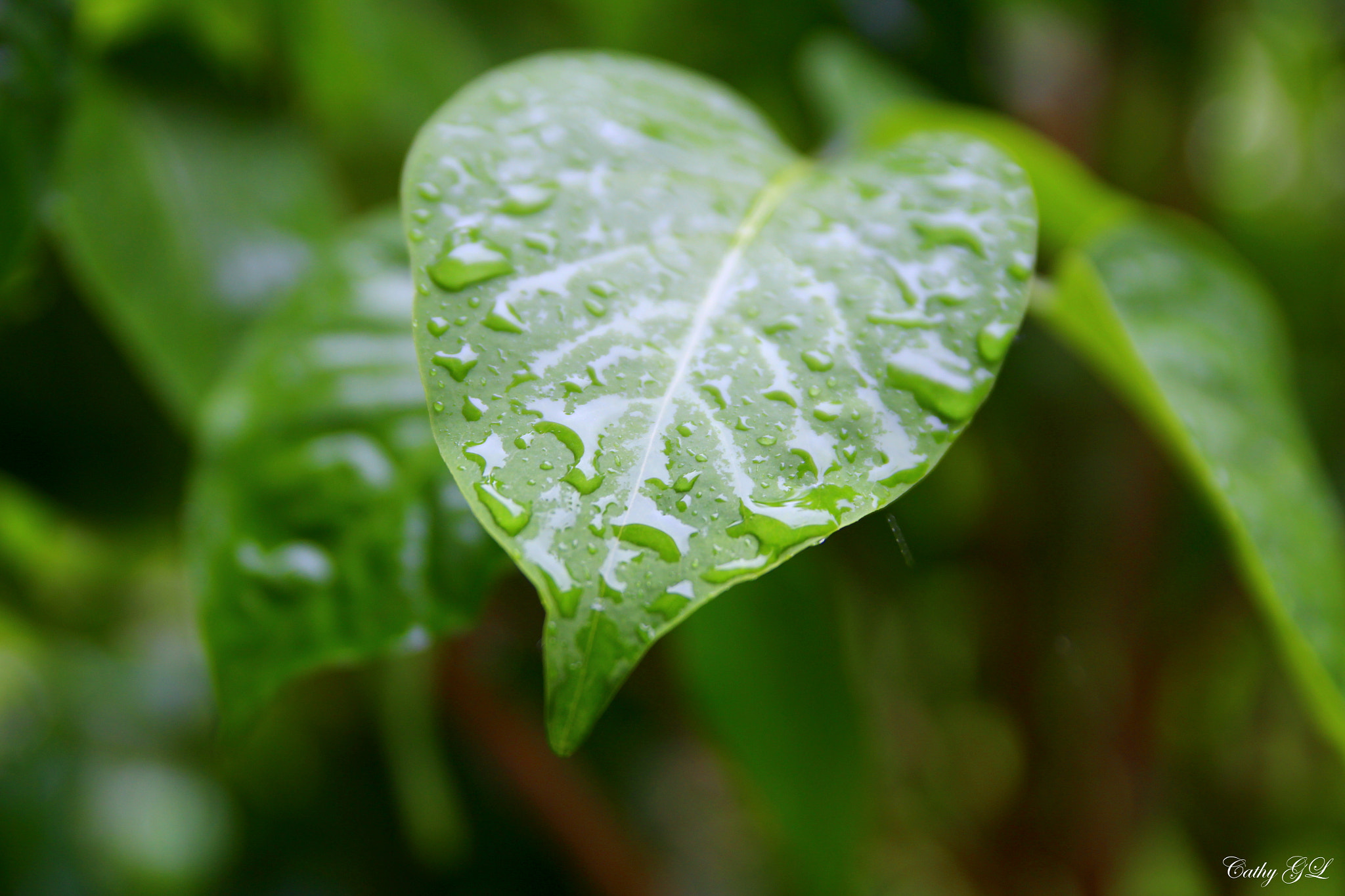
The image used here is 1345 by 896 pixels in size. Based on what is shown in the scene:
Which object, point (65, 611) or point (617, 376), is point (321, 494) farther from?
point (65, 611)

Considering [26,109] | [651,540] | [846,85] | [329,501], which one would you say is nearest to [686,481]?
[651,540]

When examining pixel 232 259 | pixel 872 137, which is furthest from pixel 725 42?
pixel 232 259

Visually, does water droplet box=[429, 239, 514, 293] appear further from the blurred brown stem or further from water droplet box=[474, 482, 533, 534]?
the blurred brown stem

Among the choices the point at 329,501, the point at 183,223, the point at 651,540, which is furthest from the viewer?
the point at 183,223

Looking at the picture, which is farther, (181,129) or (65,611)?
(65,611)

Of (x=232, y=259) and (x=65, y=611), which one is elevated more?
(x=232, y=259)

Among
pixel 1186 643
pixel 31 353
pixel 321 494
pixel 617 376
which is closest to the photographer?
pixel 617 376

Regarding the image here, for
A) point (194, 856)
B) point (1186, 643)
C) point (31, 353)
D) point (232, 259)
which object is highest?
point (232, 259)

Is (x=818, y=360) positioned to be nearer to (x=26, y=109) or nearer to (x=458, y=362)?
(x=458, y=362)
